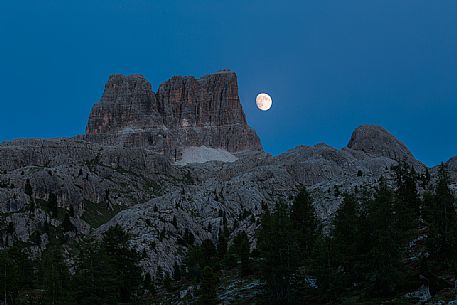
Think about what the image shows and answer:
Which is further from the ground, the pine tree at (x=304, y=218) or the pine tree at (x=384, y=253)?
the pine tree at (x=304, y=218)

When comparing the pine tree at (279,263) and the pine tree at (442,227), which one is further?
the pine tree at (279,263)

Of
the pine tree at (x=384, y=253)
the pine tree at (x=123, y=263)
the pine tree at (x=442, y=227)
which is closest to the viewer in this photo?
the pine tree at (x=384, y=253)

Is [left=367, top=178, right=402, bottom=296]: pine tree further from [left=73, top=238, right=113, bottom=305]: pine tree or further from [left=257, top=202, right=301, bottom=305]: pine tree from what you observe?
[left=73, top=238, right=113, bottom=305]: pine tree

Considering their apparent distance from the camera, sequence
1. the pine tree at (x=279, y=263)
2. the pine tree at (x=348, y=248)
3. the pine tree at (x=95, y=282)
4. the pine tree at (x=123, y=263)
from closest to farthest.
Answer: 1. the pine tree at (x=348, y=248)
2. the pine tree at (x=279, y=263)
3. the pine tree at (x=95, y=282)
4. the pine tree at (x=123, y=263)

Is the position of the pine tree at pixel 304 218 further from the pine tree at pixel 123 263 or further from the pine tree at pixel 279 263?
the pine tree at pixel 123 263

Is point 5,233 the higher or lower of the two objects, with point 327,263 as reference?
higher

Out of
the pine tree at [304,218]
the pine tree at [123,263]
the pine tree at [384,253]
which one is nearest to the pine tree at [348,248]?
the pine tree at [384,253]

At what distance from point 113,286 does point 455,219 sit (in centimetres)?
4453

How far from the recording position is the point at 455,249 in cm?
5844

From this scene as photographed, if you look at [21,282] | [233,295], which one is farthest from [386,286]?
[21,282]

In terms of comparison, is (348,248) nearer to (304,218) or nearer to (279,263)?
(279,263)

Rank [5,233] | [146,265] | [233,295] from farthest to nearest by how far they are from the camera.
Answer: [5,233]
[146,265]
[233,295]

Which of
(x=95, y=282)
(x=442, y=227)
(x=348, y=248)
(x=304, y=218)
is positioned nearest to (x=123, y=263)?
(x=95, y=282)

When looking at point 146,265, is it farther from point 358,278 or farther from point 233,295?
point 358,278
